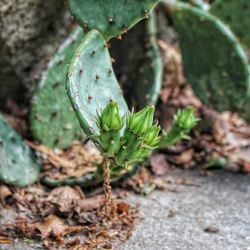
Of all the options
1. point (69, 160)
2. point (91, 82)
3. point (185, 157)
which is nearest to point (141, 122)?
Result: point (91, 82)

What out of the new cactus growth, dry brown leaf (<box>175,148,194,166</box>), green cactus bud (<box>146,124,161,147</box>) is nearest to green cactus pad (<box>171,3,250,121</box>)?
dry brown leaf (<box>175,148,194,166</box>)

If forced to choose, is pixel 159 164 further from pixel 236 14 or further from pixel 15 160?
pixel 236 14

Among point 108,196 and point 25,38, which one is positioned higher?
point 25,38

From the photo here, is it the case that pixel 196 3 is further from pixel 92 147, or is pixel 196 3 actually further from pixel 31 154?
pixel 31 154

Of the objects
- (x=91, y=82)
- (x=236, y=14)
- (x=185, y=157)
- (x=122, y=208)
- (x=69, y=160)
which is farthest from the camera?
(x=236, y=14)

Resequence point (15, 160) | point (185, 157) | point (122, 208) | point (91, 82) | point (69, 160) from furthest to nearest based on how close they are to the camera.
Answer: point (185, 157) < point (69, 160) < point (15, 160) < point (122, 208) < point (91, 82)

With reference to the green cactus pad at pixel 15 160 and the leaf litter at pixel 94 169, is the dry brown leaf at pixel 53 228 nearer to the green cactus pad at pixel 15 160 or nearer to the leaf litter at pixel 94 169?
the leaf litter at pixel 94 169
